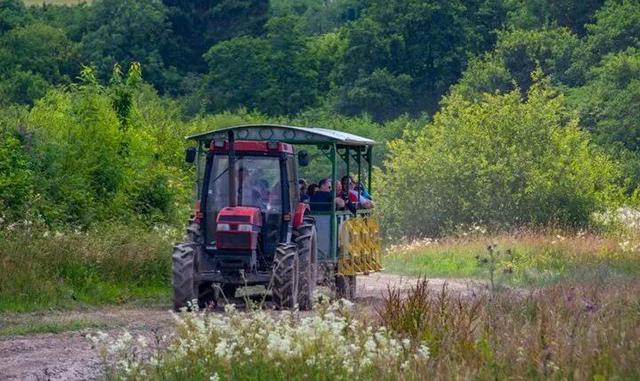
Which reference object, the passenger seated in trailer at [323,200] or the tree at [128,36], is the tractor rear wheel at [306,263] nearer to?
the passenger seated in trailer at [323,200]

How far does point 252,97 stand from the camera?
231 ft

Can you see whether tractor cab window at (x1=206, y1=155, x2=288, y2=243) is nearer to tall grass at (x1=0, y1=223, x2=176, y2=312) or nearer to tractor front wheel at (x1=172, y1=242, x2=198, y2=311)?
tractor front wheel at (x1=172, y1=242, x2=198, y2=311)

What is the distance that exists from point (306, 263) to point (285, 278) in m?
0.96

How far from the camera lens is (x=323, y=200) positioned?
22.7 metres

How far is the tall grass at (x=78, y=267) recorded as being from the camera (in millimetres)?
20688

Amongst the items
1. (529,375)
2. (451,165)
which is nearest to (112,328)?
(529,375)

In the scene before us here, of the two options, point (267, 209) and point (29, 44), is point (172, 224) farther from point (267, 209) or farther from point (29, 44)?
point (29, 44)

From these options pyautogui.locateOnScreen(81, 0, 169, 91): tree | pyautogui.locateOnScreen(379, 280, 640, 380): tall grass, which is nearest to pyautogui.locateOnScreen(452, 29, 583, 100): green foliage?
pyautogui.locateOnScreen(81, 0, 169, 91): tree

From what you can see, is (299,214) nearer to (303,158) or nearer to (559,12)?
(303,158)

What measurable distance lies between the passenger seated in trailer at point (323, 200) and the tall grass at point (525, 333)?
656 cm

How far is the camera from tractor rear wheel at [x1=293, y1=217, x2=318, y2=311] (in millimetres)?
20141

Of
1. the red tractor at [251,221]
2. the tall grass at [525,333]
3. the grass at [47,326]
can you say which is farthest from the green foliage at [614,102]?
the tall grass at [525,333]

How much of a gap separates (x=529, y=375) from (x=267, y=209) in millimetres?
9943

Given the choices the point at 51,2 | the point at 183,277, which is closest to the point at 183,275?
the point at 183,277
